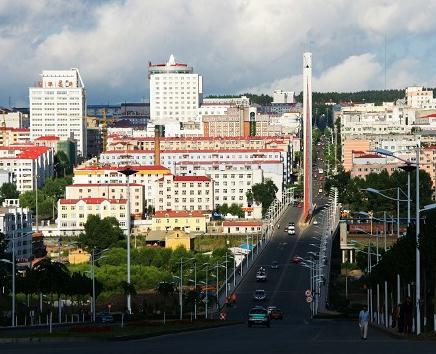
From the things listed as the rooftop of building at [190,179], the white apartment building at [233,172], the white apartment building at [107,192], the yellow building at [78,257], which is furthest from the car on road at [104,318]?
the white apartment building at [233,172]

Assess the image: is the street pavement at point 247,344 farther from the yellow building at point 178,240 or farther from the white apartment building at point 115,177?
the white apartment building at point 115,177

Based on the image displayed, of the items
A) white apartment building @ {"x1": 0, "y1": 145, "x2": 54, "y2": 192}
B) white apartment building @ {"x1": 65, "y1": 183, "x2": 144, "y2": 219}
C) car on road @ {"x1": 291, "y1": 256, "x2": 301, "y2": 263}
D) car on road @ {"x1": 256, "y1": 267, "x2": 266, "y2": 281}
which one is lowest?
car on road @ {"x1": 256, "y1": 267, "x2": 266, "y2": 281}

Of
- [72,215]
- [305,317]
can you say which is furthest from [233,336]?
[72,215]

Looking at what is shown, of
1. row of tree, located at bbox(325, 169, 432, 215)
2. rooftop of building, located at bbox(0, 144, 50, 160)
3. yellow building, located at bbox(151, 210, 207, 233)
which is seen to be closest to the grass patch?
row of tree, located at bbox(325, 169, 432, 215)

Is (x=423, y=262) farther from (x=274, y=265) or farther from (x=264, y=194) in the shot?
(x=264, y=194)

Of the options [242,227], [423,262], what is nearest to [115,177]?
[242,227]

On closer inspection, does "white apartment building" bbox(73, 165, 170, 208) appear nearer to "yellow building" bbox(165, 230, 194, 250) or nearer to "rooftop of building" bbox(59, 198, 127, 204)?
"rooftop of building" bbox(59, 198, 127, 204)

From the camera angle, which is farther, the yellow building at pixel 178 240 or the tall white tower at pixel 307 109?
the tall white tower at pixel 307 109

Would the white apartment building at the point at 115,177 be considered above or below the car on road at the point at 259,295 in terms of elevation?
above
